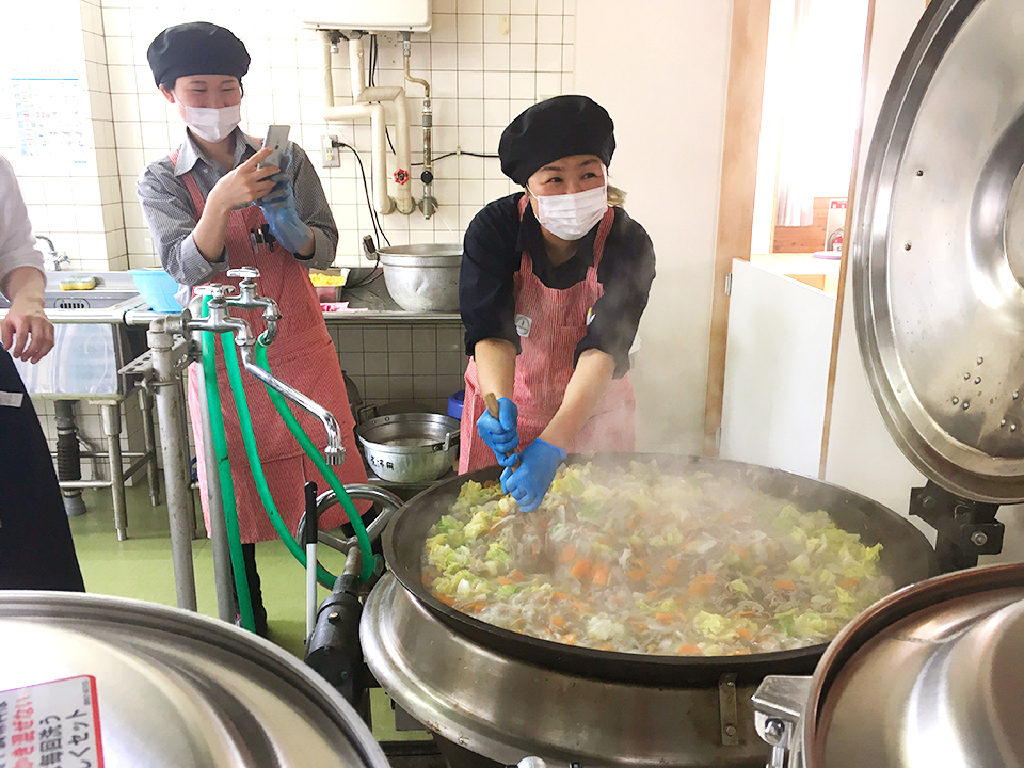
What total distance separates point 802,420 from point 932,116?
6.47ft

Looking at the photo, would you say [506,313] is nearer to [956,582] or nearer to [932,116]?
[932,116]

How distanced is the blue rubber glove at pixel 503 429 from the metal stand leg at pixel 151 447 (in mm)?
2545

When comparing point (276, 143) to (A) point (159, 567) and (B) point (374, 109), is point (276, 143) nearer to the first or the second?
(B) point (374, 109)

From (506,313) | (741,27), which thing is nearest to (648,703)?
(506,313)

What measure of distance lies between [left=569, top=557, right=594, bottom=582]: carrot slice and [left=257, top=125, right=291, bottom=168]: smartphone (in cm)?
140

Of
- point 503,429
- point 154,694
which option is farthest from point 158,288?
point 154,694

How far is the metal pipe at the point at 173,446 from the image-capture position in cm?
160

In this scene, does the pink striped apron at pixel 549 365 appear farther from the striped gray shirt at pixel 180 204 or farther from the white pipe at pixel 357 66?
the white pipe at pixel 357 66

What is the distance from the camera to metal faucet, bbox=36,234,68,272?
3.51 metres

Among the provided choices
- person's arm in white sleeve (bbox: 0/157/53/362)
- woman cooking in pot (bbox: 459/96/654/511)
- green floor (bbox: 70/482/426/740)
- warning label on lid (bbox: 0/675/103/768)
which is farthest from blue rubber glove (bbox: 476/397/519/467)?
green floor (bbox: 70/482/426/740)

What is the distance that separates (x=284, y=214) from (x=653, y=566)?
1488 mm

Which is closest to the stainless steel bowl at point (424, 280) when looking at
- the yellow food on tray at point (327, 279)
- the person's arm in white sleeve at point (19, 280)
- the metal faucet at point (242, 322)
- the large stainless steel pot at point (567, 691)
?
the yellow food on tray at point (327, 279)

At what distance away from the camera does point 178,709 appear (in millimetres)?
511

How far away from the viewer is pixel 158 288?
9.80ft
